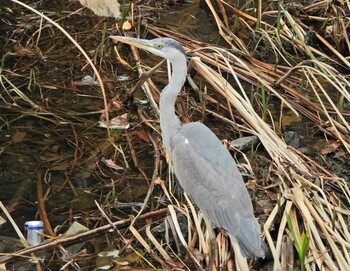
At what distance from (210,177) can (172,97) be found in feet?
1.86

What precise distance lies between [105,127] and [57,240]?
62.1 inches

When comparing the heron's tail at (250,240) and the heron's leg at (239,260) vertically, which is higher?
the heron's tail at (250,240)

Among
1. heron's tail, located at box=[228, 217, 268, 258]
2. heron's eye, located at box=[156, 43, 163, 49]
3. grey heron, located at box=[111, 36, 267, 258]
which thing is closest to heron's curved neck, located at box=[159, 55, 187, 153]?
grey heron, located at box=[111, 36, 267, 258]

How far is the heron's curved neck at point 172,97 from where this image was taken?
4594mm

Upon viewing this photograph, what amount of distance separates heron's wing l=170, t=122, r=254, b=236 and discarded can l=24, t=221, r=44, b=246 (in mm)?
877

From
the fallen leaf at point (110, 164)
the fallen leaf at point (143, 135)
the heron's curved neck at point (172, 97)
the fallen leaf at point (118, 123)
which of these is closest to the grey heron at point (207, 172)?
the heron's curved neck at point (172, 97)

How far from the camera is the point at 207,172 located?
14.6ft

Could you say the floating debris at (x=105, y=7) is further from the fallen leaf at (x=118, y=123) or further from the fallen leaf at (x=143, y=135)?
the fallen leaf at (x=143, y=135)

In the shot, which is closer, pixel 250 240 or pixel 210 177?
pixel 250 240

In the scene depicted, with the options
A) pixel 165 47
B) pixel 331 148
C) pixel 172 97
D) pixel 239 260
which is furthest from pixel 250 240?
pixel 331 148

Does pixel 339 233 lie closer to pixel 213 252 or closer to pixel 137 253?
pixel 213 252

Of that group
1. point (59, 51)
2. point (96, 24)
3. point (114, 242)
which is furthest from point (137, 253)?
point (96, 24)

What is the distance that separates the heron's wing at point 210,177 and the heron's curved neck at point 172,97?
7 cm

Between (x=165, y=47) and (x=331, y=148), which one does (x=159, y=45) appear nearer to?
(x=165, y=47)
